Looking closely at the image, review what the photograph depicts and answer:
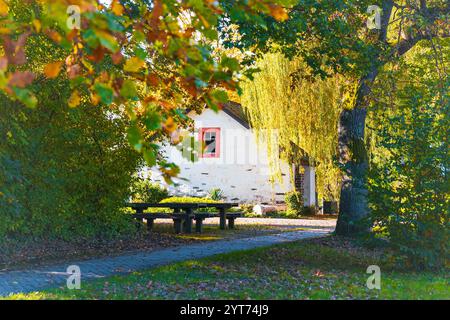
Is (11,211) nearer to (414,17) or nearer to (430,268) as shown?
(430,268)

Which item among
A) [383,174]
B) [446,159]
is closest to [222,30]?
[383,174]

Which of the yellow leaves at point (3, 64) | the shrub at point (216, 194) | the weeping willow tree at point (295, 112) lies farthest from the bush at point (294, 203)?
the yellow leaves at point (3, 64)

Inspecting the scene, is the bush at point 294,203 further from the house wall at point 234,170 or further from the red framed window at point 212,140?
the red framed window at point 212,140

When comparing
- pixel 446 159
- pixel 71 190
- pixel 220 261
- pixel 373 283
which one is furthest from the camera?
pixel 71 190

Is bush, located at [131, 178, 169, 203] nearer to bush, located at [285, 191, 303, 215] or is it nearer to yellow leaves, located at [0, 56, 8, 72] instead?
bush, located at [285, 191, 303, 215]

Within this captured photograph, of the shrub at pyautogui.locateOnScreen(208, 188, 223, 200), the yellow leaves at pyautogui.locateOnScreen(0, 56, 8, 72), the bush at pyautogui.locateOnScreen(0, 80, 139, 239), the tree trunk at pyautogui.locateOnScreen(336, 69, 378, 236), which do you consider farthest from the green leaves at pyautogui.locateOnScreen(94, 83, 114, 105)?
the shrub at pyautogui.locateOnScreen(208, 188, 223, 200)

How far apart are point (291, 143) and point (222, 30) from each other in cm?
1309

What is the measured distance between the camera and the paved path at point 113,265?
8.38 m

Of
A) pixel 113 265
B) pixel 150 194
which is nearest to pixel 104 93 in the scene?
pixel 113 265

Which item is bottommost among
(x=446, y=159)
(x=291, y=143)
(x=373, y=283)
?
(x=373, y=283)

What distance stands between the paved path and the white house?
12552mm

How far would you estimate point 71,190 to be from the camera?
499 inches

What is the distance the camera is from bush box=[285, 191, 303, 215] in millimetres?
26244

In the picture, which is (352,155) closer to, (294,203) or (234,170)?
(294,203)
